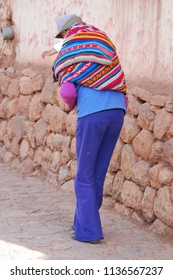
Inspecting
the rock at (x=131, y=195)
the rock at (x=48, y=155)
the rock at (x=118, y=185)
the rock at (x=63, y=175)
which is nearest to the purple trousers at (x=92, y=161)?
the rock at (x=131, y=195)

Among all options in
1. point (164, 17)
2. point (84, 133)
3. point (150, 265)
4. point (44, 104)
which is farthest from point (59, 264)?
point (44, 104)

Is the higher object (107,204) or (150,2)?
(150,2)

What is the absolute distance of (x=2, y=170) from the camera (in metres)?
7.99

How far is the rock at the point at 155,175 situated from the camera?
5.64 m

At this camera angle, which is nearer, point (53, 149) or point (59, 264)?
point (59, 264)

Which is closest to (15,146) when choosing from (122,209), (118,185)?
(118,185)

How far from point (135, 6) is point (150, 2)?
0.81 ft

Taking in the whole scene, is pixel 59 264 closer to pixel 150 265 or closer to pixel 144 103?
pixel 150 265

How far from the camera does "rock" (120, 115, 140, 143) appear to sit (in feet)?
19.9

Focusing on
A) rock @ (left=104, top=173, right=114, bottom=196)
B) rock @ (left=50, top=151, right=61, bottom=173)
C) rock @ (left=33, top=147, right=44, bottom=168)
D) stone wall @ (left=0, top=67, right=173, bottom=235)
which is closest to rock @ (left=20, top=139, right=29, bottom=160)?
stone wall @ (left=0, top=67, right=173, bottom=235)

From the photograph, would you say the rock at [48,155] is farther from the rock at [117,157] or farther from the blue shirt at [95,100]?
the blue shirt at [95,100]

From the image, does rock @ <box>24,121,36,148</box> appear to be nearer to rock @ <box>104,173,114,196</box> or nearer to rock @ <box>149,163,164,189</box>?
rock @ <box>104,173,114,196</box>

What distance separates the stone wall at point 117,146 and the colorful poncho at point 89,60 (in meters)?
0.68

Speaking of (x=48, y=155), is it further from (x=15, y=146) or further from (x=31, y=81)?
(x=31, y=81)
